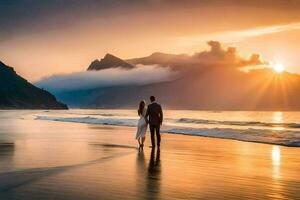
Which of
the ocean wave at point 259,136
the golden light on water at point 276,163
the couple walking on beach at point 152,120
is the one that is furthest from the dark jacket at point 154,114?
the ocean wave at point 259,136

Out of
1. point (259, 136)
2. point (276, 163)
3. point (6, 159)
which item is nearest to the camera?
point (6, 159)

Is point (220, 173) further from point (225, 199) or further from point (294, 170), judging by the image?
point (225, 199)

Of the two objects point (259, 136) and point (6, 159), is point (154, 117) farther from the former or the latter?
point (259, 136)

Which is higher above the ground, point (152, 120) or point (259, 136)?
point (152, 120)

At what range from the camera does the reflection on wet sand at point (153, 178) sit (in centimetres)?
959

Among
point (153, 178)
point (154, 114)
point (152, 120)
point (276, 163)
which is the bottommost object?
point (153, 178)

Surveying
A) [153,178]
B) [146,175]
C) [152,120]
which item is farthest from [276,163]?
[152,120]

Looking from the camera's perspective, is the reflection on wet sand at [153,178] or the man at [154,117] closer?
the reflection on wet sand at [153,178]

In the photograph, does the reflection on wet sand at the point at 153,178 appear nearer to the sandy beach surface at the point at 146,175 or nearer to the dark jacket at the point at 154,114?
the sandy beach surface at the point at 146,175

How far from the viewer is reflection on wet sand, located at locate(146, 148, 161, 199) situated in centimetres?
959

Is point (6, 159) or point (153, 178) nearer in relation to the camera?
point (153, 178)

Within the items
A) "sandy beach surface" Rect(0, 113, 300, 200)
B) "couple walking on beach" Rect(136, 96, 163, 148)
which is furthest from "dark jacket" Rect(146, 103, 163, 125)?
"sandy beach surface" Rect(0, 113, 300, 200)

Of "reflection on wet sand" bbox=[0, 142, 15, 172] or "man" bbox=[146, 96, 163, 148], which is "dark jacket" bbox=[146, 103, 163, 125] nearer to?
"man" bbox=[146, 96, 163, 148]

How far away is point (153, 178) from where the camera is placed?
11.8 metres
